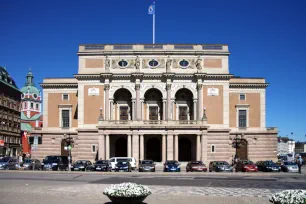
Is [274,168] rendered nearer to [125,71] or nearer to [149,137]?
[149,137]

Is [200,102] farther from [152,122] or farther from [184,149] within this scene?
[152,122]

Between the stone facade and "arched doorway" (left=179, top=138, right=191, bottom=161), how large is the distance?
0.03 metres

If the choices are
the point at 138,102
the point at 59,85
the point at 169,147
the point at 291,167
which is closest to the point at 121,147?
the point at 138,102

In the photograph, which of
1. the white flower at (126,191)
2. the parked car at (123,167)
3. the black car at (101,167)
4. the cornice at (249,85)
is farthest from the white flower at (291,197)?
the cornice at (249,85)

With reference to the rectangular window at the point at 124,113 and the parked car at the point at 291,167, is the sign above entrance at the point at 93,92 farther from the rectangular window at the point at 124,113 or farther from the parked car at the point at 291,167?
the parked car at the point at 291,167

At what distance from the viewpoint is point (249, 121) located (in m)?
70.4

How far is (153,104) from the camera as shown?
67875 millimetres

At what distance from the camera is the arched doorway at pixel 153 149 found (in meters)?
67.9

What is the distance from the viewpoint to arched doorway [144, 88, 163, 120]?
222ft

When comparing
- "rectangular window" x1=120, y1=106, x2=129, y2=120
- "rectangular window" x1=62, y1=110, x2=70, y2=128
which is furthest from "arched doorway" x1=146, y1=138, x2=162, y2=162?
"rectangular window" x1=62, y1=110, x2=70, y2=128

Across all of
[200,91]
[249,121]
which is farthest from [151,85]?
[249,121]

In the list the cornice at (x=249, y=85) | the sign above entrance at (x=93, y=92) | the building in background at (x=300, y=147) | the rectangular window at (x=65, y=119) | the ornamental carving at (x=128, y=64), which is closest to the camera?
the ornamental carving at (x=128, y=64)

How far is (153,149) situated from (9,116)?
155 ft

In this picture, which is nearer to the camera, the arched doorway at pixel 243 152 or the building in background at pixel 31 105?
the arched doorway at pixel 243 152
